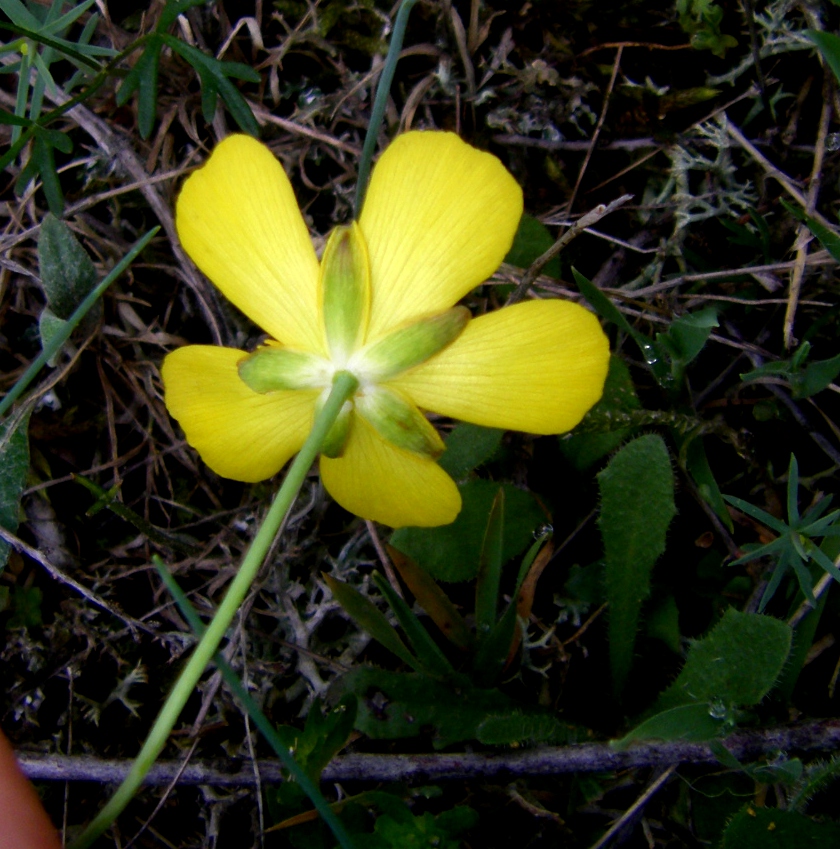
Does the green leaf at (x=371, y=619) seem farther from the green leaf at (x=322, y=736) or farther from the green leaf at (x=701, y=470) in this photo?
the green leaf at (x=701, y=470)

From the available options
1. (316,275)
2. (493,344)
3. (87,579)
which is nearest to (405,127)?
(316,275)

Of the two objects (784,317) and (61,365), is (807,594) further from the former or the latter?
(61,365)

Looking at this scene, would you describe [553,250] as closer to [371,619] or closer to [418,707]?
[371,619]

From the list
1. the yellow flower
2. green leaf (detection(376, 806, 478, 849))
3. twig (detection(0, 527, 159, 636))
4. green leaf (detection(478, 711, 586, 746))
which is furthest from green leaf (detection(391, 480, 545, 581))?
twig (detection(0, 527, 159, 636))

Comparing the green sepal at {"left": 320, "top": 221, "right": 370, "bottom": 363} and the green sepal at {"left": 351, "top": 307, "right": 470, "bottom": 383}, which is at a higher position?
the green sepal at {"left": 320, "top": 221, "right": 370, "bottom": 363}

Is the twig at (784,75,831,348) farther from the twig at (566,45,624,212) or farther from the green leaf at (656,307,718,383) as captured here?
the twig at (566,45,624,212)

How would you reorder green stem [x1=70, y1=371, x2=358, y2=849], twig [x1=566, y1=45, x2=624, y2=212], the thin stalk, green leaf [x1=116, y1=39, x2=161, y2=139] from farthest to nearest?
twig [x1=566, y1=45, x2=624, y2=212], green leaf [x1=116, y1=39, x2=161, y2=139], the thin stalk, green stem [x1=70, y1=371, x2=358, y2=849]
